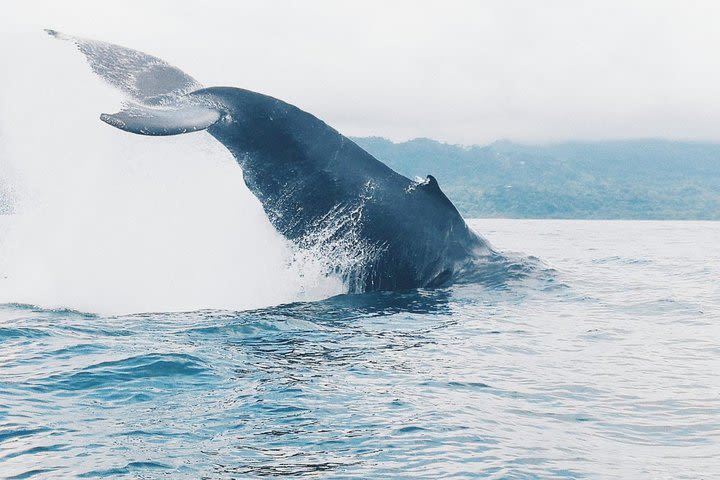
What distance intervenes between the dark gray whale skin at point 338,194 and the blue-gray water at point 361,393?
0.67m

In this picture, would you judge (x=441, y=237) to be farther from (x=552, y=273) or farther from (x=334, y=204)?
(x=552, y=273)

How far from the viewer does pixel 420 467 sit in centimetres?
411

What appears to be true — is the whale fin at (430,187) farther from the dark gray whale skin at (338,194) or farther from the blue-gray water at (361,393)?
→ the blue-gray water at (361,393)

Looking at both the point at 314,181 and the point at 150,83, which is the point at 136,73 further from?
the point at 314,181

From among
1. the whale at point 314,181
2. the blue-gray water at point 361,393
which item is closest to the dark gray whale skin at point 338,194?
the whale at point 314,181

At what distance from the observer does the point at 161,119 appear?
704 centimetres

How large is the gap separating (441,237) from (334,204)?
61.9 inches

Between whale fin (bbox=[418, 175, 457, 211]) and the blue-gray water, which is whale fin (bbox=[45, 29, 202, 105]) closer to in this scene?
the blue-gray water

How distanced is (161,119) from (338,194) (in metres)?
2.37

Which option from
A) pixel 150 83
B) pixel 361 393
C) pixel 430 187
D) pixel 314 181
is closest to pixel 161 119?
pixel 150 83

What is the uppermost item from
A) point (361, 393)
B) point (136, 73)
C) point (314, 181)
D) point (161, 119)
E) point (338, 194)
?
point (136, 73)

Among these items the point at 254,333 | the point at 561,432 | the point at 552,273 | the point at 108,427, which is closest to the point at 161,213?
the point at 254,333

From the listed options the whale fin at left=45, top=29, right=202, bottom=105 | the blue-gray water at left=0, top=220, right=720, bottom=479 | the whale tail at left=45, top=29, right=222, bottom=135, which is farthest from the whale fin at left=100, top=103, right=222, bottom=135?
the blue-gray water at left=0, top=220, right=720, bottom=479

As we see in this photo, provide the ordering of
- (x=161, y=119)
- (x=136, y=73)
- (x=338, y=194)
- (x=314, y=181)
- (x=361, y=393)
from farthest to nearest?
(x=338, y=194), (x=314, y=181), (x=136, y=73), (x=161, y=119), (x=361, y=393)
